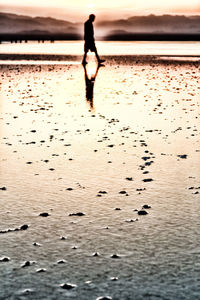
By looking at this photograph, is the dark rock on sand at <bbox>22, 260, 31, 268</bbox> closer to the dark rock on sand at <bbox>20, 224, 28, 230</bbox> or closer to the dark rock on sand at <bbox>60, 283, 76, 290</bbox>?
the dark rock on sand at <bbox>60, 283, 76, 290</bbox>

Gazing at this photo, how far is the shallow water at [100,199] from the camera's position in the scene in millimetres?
A: 6172

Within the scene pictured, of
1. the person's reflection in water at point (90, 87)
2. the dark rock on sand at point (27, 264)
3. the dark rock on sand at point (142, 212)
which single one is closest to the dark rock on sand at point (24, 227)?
the dark rock on sand at point (27, 264)

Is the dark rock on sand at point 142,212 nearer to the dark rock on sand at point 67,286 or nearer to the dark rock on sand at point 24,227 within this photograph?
the dark rock on sand at point 24,227

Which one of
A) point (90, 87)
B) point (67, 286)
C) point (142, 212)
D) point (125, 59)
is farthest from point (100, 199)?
point (125, 59)

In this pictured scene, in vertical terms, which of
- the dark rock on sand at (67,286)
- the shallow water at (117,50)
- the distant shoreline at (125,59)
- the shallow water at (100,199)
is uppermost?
the shallow water at (117,50)

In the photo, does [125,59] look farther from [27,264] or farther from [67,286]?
[67,286]

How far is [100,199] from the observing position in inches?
366

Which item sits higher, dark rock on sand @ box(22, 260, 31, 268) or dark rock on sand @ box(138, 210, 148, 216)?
dark rock on sand @ box(22, 260, 31, 268)

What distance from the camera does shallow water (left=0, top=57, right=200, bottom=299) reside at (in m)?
6.17

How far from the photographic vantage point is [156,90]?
1064 inches

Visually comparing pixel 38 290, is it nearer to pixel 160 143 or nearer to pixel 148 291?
pixel 148 291

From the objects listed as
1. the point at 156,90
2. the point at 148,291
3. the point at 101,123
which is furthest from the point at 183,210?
the point at 156,90

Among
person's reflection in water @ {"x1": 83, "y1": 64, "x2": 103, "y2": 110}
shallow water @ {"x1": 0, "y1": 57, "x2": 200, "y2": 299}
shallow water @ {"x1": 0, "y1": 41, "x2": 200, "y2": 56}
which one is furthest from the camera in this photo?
shallow water @ {"x1": 0, "y1": 41, "x2": 200, "y2": 56}

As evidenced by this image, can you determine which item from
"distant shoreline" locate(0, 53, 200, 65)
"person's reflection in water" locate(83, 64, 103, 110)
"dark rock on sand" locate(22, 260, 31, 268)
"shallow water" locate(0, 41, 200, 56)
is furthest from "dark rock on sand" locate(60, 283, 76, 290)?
"shallow water" locate(0, 41, 200, 56)
